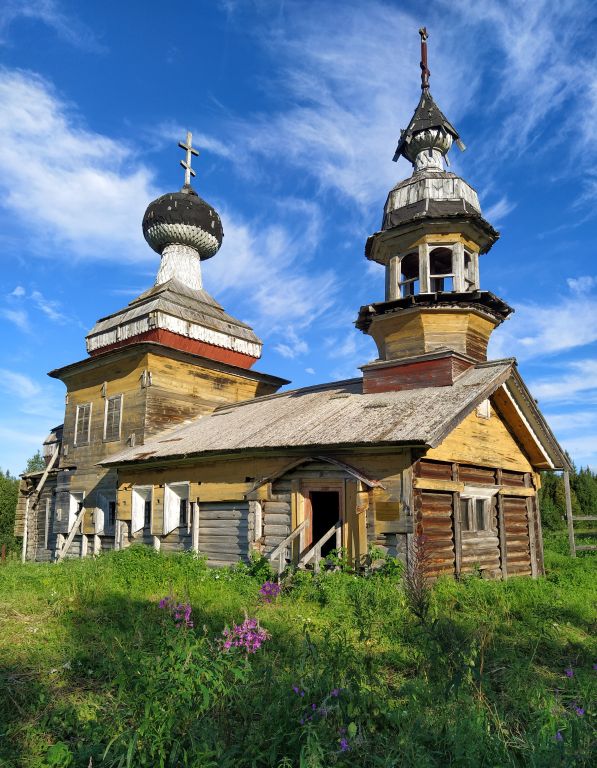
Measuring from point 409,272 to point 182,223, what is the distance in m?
12.5

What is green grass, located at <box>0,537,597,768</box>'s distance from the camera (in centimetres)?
384

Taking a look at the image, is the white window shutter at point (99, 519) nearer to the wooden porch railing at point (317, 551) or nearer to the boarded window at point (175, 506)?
the boarded window at point (175, 506)

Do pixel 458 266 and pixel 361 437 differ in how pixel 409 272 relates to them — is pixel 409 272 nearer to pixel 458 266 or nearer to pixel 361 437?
pixel 458 266

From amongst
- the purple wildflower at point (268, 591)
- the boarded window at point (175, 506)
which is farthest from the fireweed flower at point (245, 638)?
the boarded window at point (175, 506)

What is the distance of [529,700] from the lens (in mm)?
5133

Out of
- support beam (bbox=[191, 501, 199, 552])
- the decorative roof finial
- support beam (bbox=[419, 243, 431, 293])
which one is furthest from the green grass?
the decorative roof finial

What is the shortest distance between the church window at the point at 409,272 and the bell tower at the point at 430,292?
0.03 metres

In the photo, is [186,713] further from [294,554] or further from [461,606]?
[294,554]

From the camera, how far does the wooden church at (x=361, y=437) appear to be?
1200 cm

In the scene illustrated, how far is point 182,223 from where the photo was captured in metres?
25.9

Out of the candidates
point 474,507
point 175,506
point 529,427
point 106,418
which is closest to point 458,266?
point 529,427

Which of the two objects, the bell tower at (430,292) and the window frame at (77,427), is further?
the window frame at (77,427)

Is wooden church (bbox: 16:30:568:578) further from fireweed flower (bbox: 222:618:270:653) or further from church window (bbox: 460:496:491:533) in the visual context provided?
fireweed flower (bbox: 222:618:270:653)

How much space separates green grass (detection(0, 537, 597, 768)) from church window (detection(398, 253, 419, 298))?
28.4 feet
